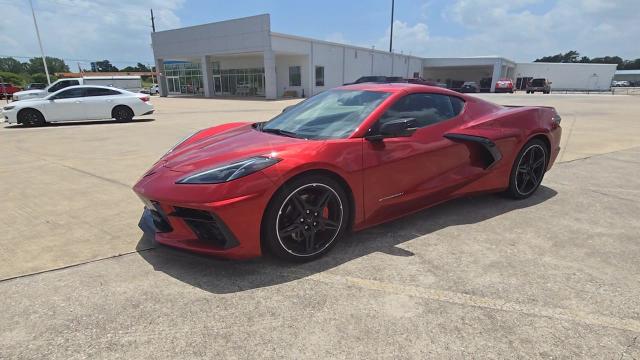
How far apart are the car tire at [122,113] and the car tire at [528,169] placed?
13.2 meters

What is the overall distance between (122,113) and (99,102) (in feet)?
2.65

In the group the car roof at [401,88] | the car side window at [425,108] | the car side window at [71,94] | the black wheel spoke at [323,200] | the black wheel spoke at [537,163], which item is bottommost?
the black wheel spoke at [537,163]

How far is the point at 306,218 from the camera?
9.57 ft

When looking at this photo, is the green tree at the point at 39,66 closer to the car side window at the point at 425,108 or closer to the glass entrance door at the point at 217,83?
the glass entrance door at the point at 217,83

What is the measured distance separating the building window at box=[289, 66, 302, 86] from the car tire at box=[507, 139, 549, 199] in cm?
3306

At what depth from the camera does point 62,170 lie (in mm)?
6148

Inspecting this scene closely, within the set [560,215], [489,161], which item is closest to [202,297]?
[489,161]

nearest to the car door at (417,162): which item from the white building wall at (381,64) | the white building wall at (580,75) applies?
the white building wall at (381,64)

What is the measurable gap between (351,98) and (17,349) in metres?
3.11

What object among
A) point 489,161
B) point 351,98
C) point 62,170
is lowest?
point 62,170

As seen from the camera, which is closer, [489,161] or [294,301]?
[294,301]

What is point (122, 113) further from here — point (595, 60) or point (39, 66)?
point (595, 60)

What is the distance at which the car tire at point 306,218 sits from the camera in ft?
9.08

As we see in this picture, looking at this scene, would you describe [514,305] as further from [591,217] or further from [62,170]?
[62,170]
